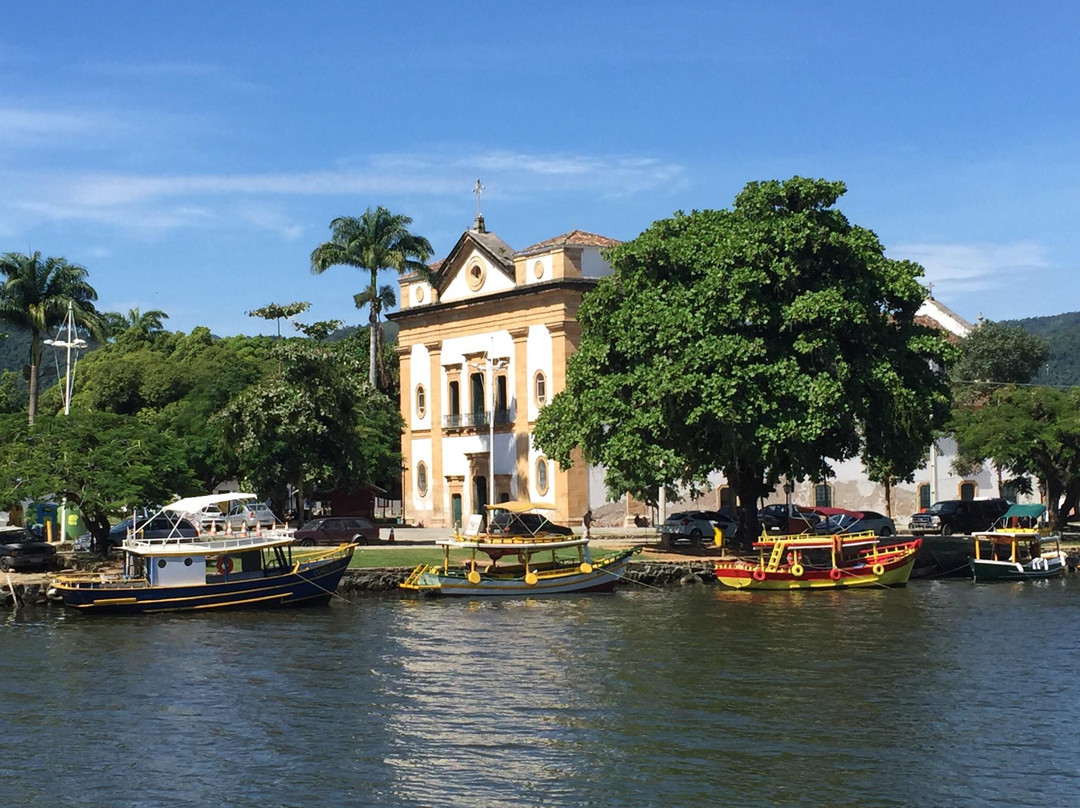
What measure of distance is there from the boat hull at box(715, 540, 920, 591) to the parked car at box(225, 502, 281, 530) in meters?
15.6

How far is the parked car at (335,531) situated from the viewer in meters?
55.8

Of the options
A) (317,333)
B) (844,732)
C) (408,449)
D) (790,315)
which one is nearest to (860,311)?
(790,315)

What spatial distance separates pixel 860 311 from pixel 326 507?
3582 cm

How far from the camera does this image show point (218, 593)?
136 ft

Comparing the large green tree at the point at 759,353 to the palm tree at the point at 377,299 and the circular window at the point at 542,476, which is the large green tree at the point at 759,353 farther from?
the palm tree at the point at 377,299

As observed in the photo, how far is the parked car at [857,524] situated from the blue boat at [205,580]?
72.1ft

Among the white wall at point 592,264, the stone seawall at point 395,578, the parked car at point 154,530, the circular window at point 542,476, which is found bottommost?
the stone seawall at point 395,578

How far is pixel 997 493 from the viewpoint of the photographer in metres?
71.9

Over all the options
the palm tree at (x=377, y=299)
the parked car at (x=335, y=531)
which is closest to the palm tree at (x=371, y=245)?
the palm tree at (x=377, y=299)

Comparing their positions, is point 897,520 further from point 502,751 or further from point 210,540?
point 502,751

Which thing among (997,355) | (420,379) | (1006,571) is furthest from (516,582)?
(997,355)

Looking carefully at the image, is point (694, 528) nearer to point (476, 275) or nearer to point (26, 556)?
point (476, 275)

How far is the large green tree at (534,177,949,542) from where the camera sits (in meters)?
46.6

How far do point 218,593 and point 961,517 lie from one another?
1336 inches
